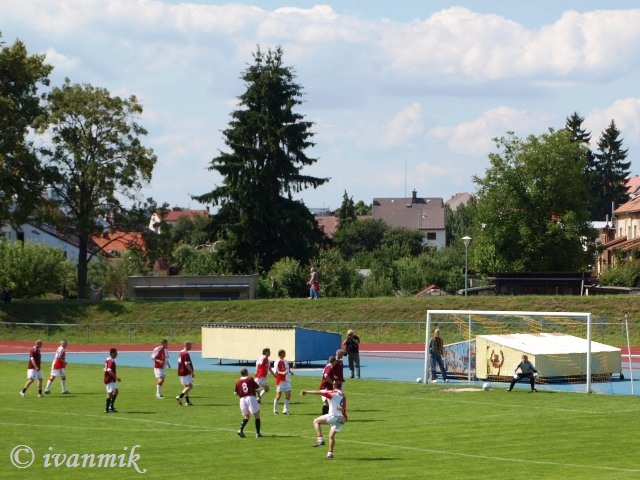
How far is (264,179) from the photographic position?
276 feet

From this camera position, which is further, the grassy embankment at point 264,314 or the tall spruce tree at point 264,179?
the tall spruce tree at point 264,179

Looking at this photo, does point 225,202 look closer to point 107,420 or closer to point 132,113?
point 132,113

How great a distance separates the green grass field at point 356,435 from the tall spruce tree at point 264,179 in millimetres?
44613

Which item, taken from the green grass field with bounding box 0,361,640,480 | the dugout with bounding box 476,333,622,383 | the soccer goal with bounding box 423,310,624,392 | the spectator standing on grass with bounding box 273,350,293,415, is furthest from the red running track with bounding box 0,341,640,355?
the spectator standing on grass with bounding box 273,350,293,415

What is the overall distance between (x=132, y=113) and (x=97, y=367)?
97.7 ft

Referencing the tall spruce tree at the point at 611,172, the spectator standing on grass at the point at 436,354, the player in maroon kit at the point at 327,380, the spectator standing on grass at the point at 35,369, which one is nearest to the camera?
the player in maroon kit at the point at 327,380

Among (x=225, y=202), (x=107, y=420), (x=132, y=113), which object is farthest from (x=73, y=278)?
(x=107, y=420)

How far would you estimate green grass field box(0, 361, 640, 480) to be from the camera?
22.0 metres

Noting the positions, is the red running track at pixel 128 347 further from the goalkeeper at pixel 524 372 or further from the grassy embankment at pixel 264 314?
the goalkeeper at pixel 524 372

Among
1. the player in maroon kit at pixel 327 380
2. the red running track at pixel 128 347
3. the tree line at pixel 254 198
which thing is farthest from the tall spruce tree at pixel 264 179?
the player in maroon kit at pixel 327 380

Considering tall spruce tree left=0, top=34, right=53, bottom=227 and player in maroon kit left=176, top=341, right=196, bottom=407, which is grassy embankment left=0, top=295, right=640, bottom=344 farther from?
player in maroon kit left=176, top=341, right=196, bottom=407

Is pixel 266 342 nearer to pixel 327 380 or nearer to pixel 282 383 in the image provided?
pixel 282 383

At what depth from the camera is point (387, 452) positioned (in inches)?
955

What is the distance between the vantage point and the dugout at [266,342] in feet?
156
